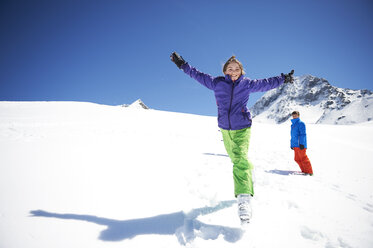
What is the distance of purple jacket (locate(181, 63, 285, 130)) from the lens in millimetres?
2877

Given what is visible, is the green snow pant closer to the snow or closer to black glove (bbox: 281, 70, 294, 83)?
the snow

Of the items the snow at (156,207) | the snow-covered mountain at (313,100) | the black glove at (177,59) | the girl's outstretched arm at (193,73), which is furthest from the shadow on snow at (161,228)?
the snow-covered mountain at (313,100)

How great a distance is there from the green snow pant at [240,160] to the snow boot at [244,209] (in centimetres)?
8

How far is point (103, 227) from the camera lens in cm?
198

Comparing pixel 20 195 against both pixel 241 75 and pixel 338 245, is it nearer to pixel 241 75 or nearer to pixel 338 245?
pixel 241 75

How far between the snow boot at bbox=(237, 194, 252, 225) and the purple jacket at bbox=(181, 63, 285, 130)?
1.07m

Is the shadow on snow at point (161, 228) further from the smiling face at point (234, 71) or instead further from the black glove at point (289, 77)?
the black glove at point (289, 77)

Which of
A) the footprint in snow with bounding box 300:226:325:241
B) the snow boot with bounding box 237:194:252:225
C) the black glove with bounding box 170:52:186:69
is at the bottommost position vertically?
the footprint in snow with bounding box 300:226:325:241

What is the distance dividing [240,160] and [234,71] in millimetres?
1501

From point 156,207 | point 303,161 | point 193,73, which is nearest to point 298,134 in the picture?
point 303,161

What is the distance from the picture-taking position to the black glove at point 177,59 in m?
3.40

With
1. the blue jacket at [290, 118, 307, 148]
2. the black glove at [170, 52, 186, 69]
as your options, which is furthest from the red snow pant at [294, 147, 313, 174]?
the black glove at [170, 52, 186, 69]

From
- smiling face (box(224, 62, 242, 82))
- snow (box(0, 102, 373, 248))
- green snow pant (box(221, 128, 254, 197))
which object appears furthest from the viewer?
smiling face (box(224, 62, 242, 82))

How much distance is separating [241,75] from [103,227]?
2968mm
